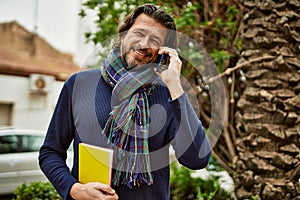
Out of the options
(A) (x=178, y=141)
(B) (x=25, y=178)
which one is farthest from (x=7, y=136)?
(A) (x=178, y=141)

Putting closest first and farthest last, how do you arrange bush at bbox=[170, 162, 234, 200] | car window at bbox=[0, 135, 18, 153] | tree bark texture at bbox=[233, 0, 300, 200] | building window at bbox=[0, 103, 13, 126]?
tree bark texture at bbox=[233, 0, 300, 200] → bush at bbox=[170, 162, 234, 200] → car window at bbox=[0, 135, 18, 153] → building window at bbox=[0, 103, 13, 126]

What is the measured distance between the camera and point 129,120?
1505 mm

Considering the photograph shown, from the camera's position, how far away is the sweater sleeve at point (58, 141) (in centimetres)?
148

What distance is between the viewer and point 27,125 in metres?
11.3

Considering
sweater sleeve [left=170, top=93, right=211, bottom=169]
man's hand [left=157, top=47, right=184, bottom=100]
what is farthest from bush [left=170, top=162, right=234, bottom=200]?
man's hand [left=157, top=47, right=184, bottom=100]

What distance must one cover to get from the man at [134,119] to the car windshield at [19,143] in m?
5.06

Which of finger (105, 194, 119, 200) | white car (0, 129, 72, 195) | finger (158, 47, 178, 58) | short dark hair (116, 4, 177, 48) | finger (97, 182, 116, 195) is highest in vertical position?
short dark hair (116, 4, 177, 48)

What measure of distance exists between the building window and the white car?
15.4 feet

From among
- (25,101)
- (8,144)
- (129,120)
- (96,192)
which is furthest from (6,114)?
(96,192)

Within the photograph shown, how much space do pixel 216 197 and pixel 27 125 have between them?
8.63 metres

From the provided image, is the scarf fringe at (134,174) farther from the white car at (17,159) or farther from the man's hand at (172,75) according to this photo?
the white car at (17,159)

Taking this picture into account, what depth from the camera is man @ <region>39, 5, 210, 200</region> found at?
1.46 metres

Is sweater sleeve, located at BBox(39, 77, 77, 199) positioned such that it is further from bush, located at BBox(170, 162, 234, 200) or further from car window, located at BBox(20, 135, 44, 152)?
car window, located at BBox(20, 135, 44, 152)

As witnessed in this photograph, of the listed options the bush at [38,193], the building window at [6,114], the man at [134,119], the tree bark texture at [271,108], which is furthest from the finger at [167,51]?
the building window at [6,114]
